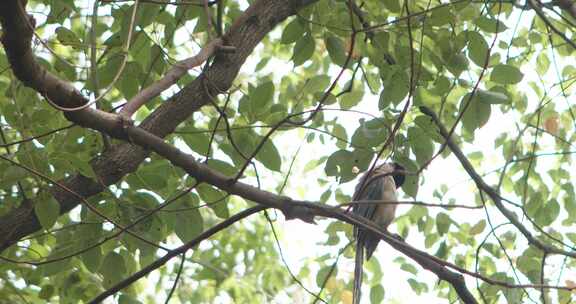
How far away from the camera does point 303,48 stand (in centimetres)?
340

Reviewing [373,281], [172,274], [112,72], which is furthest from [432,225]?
[172,274]

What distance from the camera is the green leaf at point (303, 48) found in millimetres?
3396

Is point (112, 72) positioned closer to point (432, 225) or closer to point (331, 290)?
point (331, 290)

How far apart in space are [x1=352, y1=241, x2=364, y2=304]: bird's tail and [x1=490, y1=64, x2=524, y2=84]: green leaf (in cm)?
137

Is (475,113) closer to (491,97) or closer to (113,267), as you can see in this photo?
(491,97)

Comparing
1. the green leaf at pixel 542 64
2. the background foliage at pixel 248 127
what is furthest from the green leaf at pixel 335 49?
the green leaf at pixel 542 64

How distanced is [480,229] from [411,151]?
101cm

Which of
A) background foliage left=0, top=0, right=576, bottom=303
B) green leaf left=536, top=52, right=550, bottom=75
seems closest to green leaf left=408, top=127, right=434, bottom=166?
background foliage left=0, top=0, right=576, bottom=303

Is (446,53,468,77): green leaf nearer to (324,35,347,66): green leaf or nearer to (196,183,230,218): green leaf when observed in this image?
(324,35,347,66): green leaf

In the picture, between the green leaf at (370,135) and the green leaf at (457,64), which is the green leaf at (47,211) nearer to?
the green leaf at (370,135)

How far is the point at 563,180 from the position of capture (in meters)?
5.14

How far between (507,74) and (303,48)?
2.87ft

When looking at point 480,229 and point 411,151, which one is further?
point 480,229

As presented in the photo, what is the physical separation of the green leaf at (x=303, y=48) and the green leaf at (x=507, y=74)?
2.59 ft
